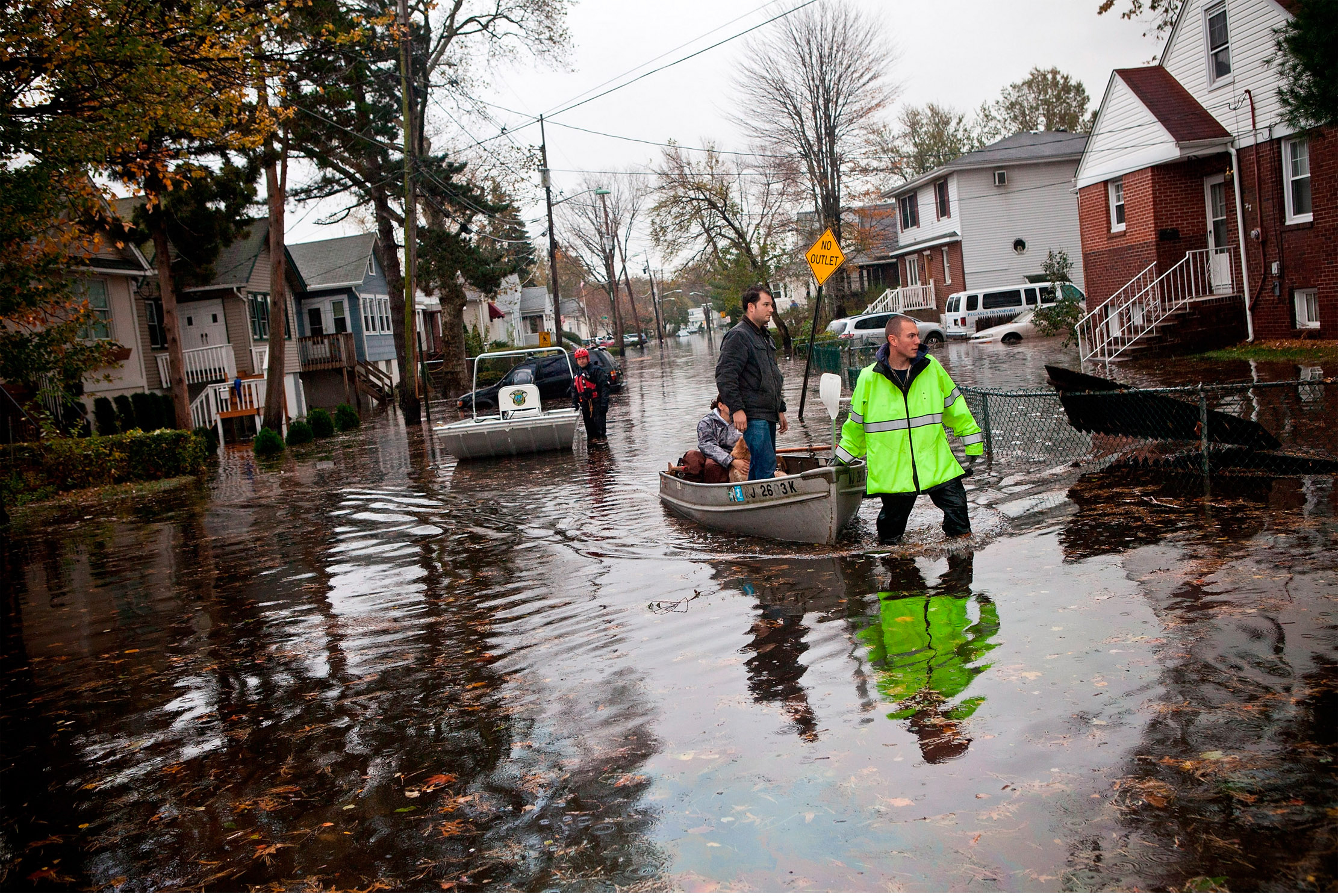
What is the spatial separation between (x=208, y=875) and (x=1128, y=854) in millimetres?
3266

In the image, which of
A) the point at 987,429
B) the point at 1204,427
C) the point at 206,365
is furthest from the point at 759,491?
the point at 206,365

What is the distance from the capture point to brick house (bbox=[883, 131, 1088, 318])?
44.9 meters

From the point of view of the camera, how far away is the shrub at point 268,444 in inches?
957

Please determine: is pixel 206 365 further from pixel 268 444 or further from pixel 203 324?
pixel 268 444

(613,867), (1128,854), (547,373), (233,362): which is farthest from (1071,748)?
(233,362)

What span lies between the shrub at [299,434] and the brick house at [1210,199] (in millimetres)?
19356

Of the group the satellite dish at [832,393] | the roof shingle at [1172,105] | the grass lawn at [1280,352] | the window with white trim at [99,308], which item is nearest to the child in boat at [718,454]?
the satellite dish at [832,393]

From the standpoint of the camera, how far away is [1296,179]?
68.0ft

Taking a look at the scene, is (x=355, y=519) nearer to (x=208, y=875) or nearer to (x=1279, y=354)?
(x=208, y=875)

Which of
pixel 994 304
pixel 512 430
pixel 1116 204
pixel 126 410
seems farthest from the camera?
pixel 994 304

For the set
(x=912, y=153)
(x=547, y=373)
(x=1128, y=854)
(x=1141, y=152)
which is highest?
(x=912, y=153)

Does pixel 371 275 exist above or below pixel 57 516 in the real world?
above

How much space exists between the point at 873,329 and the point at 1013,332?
7155 millimetres

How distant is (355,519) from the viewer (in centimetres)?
1313
